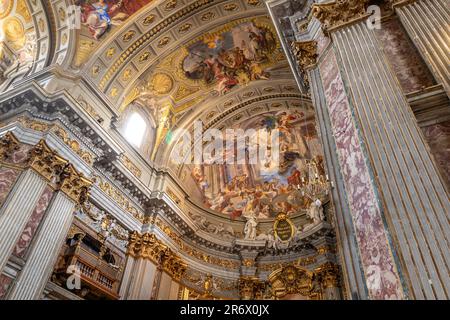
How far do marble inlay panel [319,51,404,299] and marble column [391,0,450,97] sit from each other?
106cm

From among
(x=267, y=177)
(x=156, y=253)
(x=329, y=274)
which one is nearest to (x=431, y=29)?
(x=329, y=274)

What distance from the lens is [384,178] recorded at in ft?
10.3

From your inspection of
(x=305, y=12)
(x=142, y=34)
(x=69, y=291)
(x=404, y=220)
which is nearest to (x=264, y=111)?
(x=142, y=34)

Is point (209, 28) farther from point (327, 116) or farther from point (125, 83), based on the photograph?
point (327, 116)

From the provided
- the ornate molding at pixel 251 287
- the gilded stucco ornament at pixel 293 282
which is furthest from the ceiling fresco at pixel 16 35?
the gilded stucco ornament at pixel 293 282

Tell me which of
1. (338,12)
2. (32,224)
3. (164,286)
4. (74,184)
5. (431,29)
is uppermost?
(338,12)

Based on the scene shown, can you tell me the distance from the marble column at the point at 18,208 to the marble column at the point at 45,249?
1.40 ft

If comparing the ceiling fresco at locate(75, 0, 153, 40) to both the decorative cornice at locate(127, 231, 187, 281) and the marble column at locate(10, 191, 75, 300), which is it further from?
the decorative cornice at locate(127, 231, 187, 281)

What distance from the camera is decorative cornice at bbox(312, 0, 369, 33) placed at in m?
4.86

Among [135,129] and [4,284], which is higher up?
[135,129]

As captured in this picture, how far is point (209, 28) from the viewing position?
12.1m

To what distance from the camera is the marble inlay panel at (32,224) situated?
666cm

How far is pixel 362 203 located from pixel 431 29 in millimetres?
2721

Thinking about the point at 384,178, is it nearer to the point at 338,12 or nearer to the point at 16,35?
the point at 338,12
